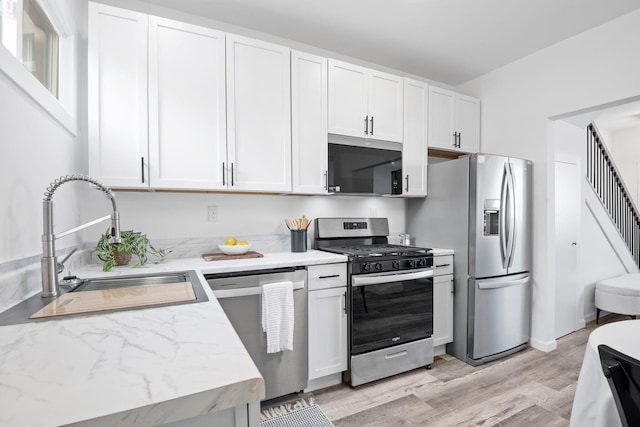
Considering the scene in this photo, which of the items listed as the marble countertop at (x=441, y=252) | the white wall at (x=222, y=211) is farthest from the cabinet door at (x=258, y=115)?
the marble countertop at (x=441, y=252)

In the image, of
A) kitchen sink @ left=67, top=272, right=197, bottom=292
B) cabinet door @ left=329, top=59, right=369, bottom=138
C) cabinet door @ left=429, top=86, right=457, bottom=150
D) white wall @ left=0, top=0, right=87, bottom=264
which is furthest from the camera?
cabinet door @ left=429, top=86, right=457, bottom=150

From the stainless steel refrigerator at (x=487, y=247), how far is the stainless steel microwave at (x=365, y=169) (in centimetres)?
47

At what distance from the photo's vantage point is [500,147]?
11.0 feet

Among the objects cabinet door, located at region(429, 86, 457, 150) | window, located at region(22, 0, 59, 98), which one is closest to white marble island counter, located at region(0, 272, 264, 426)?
window, located at region(22, 0, 59, 98)

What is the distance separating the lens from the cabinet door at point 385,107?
2.84 m

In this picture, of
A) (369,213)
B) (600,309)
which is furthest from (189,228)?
(600,309)

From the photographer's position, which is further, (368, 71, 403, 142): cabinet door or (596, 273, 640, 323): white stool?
(596, 273, 640, 323): white stool

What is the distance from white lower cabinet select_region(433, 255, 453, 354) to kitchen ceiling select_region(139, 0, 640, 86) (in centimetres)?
192

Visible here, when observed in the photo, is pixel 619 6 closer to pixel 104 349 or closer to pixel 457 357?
pixel 457 357

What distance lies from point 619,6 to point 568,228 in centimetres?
196

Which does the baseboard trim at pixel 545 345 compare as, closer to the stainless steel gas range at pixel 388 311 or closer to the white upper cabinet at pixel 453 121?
the stainless steel gas range at pixel 388 311

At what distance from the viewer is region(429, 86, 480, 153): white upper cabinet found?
10.5ft

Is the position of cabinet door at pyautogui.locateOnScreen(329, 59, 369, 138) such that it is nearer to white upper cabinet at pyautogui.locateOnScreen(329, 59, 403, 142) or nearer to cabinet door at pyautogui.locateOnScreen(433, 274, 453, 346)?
white upper cabinet at pyautogui.locateOnScreen(329, 59, 403, 142)

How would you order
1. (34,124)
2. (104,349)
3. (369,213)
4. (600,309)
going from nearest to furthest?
(104,349) → (34,124) → (369,213) → (600,309)
